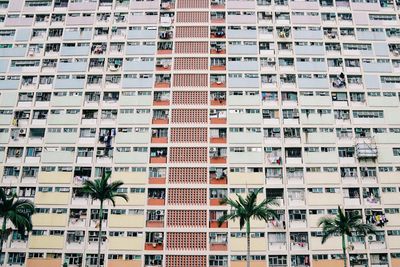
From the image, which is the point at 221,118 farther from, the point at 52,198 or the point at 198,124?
the point at 52,198

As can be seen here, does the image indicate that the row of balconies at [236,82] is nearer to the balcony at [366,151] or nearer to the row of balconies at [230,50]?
the row of balconies at [230,50]

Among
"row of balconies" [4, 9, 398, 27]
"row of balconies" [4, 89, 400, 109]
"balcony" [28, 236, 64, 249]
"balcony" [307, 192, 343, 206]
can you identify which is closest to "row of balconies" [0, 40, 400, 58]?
"row of balconies" [4, 9, 398, 27]

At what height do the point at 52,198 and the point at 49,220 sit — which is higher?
the point at 52,198

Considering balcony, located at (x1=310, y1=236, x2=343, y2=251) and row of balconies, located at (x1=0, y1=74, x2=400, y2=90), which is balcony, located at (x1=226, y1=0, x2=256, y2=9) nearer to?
row of balconies, located at (x1=0, y1=74, x2=400, y2=90)

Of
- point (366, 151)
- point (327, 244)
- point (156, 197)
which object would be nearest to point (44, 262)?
point (156, 197)

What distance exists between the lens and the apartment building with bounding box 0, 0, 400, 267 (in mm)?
45531

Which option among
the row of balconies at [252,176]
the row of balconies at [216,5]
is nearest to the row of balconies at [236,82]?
the row of balconies at [216,5]

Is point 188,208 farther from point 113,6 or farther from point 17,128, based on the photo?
point 113,6

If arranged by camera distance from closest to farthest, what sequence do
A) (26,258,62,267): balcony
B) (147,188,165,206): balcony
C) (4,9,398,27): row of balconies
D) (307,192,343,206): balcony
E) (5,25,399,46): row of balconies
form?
1. (26,258,62,267): balcony
2. (307,192,343,206): balcony
3. (147,188,165,206): balcony
4. (5,25,399,46): row of balconies
5. (4,9,398,27): row of balconies

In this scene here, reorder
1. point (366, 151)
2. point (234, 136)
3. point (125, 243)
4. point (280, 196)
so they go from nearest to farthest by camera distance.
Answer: point (125, 243) → point (280, 196) → point (366, 151) → point (234, 136)

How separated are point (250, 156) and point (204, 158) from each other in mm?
5316

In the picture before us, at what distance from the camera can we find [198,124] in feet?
163

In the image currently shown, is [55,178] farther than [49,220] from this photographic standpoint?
Yes

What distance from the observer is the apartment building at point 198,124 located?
45531 mm
